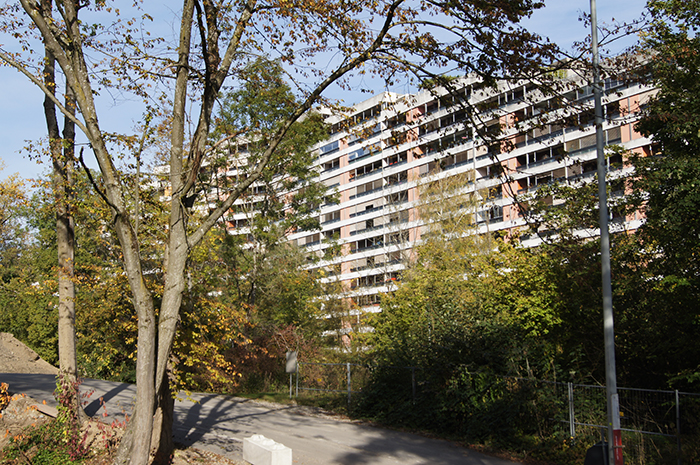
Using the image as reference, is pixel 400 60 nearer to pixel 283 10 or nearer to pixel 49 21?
pixel 283 10

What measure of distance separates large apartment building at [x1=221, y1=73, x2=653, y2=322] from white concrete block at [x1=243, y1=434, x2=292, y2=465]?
4831mm

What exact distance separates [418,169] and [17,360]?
39168mm

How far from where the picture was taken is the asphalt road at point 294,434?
10922 mm

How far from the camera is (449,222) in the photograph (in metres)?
34.8

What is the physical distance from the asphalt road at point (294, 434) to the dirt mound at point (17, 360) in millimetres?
10932

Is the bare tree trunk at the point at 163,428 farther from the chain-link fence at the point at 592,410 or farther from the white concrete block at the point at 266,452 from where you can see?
the chain-link fence at the point at 592,410

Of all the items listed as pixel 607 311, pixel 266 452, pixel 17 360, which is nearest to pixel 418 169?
pixel 17 360

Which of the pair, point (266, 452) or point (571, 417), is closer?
point (266, 452)

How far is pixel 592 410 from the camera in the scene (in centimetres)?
1109

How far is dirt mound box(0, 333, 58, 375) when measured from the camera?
2800 cm

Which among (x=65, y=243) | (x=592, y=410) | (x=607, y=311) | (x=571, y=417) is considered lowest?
(x=571, y=417)

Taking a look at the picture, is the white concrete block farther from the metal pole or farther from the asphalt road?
the metal pole

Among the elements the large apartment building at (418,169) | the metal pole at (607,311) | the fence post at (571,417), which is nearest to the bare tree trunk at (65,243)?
the large apartment building at (418,169)

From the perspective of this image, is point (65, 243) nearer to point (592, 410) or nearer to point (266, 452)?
point (266, 452)
